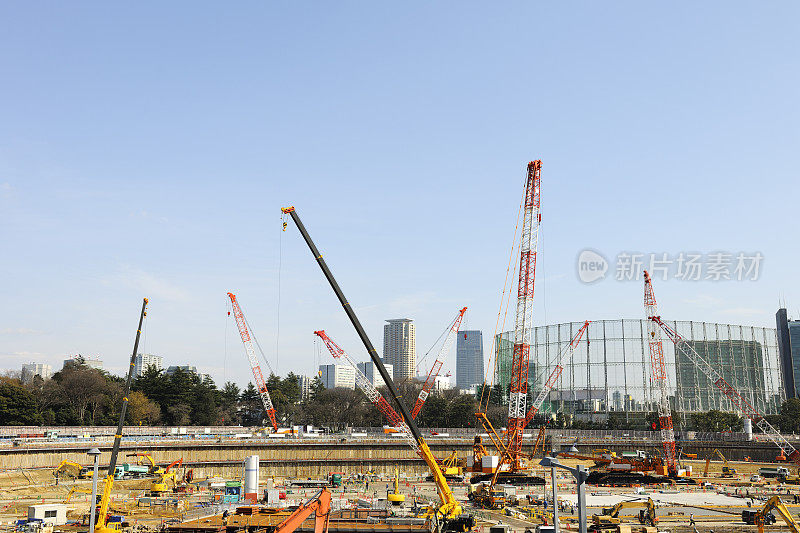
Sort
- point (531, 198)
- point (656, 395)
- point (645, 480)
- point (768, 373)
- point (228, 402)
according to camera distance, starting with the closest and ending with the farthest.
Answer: point (645, 480) → point (531, 198) → point (656, 395) → point (768, 373) → point (228, 402)

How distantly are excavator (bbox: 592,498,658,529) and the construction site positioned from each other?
0.21 m

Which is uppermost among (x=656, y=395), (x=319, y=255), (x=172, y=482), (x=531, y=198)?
(x=531, y=198)

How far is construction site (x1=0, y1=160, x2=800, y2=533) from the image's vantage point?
47.4m

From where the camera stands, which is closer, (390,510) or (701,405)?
(390,510)

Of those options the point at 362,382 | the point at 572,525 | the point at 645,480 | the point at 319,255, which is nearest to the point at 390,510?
the point at 572,525

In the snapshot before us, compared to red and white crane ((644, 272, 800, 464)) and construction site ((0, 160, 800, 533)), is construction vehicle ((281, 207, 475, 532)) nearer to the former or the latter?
construction site ((0, 160, 800, 533))

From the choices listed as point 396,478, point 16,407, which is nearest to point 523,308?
point 396,478

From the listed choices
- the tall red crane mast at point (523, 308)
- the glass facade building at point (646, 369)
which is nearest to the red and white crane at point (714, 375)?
the glass facade building at point (646, 369)

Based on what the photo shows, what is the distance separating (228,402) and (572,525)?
131m

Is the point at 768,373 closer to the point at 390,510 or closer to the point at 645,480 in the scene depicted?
the point at 645,480

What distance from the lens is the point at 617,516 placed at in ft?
177

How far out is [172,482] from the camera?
255ft

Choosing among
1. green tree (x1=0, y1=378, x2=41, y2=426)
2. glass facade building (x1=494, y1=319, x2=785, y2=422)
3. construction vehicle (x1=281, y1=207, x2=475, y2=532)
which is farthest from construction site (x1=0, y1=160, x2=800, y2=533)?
green tree (x1=0, y1=378, x2=41, y2=426)

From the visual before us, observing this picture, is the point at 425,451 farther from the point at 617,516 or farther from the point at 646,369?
the point at 646,369
